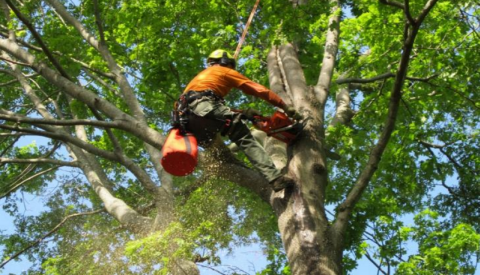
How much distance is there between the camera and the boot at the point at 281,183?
16.3 feet

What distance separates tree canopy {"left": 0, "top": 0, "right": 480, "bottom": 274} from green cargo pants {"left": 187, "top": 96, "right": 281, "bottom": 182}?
0.15 m

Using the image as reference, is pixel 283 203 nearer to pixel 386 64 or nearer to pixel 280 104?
pixel 280 104

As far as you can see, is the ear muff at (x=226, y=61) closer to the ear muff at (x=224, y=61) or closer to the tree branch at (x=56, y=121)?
the ear muff at (x=224, y=61)

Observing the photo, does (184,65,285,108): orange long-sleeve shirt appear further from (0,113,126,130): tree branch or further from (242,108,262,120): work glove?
(0,113,126,130): tree branch

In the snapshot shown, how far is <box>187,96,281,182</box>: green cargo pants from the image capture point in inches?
210

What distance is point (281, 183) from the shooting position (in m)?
4.97

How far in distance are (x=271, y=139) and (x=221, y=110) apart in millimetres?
688

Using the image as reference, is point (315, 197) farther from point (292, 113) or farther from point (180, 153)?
point (180, 153)

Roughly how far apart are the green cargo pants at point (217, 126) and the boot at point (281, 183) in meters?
0.25

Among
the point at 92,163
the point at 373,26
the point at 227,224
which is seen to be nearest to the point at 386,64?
the point at 373,26

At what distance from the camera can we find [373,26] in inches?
321

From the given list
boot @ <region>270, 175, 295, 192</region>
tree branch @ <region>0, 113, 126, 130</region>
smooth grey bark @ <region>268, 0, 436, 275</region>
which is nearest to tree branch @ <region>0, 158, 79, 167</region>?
tree branch @ <region>0, 113, 126, 130</region>

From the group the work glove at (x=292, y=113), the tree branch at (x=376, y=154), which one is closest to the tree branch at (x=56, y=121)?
the work glove at (x=292, y=113)

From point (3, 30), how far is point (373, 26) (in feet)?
20.0
